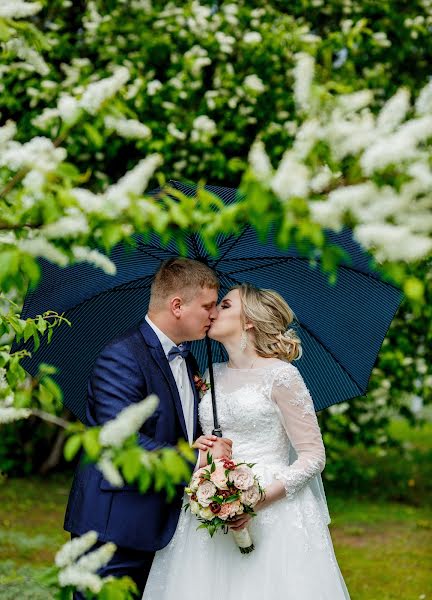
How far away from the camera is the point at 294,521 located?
11.3 feet

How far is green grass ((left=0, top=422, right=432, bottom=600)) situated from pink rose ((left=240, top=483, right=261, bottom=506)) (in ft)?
8.66

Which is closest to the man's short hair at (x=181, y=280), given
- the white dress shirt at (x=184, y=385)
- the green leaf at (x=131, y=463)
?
the white dress shirt at (x=184, y=385)

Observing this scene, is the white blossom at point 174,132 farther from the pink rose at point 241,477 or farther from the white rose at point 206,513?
the white rose at point 206,513

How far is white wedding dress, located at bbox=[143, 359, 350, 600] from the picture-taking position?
132 inches

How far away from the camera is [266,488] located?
335 centimetres

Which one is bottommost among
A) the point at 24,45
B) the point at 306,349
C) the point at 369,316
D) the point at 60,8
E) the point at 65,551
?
the point at 60,8

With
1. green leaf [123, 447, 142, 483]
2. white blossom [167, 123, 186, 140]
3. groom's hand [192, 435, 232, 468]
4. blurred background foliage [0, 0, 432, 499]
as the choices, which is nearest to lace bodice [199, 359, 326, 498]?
groom's hand [192, 435, 232, 468]

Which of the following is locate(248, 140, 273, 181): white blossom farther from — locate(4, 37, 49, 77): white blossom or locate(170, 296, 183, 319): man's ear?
locate(170, 296, 183, 319): man's ear

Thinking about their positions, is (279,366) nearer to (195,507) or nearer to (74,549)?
(195,507)

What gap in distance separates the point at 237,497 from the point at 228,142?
4.93 metres

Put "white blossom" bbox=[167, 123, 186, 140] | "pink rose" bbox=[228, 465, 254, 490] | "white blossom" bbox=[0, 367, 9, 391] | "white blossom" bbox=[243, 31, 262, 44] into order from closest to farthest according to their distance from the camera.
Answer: "white blossom" bbox=[0, 367, 9, 391] < "pink rose" bbox=[228, 465, 254, 490] < "white blossom" bbox=[167, 123, 186, 140] < "white blossom" bbox=[243, 31, 262, 44]

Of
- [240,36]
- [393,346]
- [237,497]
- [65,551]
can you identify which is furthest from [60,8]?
[65,551]

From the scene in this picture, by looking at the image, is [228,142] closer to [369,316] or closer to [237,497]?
[369,316]

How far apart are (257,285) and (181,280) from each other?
54cm
